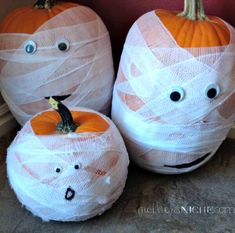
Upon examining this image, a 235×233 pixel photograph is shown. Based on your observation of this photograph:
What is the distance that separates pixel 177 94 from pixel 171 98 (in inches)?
0.7

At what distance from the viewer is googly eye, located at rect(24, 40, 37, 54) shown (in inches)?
41.8

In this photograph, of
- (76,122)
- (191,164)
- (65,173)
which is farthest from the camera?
(191,164)

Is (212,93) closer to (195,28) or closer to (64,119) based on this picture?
(195,28)

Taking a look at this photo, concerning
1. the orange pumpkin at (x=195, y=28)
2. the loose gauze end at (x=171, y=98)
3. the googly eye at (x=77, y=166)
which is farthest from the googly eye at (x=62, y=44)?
the googly eye at (x=77, y=166)

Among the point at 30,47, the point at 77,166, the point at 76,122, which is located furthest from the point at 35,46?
the point at 77,166

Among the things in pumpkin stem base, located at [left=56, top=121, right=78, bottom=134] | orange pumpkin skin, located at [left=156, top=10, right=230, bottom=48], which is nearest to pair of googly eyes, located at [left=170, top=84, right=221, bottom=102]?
→ orange pumpkin skin, located at [left=156, top=10, right=230, bottom=48]

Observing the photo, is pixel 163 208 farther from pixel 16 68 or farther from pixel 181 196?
pixel 16 68

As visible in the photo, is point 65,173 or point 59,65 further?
point 59,65

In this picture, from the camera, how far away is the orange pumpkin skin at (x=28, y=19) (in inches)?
42.2

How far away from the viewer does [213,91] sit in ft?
3.10

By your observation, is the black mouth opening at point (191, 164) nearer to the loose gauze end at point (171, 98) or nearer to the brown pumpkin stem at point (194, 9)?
the loose gauze end at point (171, 98)

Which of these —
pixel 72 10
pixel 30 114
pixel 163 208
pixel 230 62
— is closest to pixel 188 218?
pixel 163 208

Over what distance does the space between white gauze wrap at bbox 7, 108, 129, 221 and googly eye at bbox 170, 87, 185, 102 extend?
0.18m

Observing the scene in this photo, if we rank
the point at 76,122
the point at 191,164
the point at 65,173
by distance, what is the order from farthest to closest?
the point at 191,164, the point at 76,122, the point at 65,173
